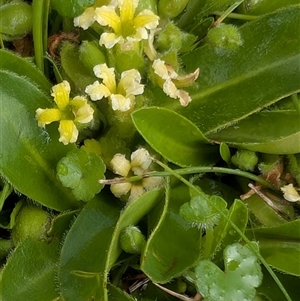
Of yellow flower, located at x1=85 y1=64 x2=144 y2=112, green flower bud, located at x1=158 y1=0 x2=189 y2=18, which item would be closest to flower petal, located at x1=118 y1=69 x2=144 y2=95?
yellow flower, located at x1=85 y1=64 x2=144 y2=112

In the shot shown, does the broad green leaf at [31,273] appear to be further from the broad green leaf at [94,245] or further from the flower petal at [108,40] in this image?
the flower petal at [108,40]

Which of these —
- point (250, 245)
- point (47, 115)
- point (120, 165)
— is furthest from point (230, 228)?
point (47, 115)

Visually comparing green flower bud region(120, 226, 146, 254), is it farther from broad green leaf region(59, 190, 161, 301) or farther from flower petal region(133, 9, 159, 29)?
flower petal region(133, 9, 159, 29)

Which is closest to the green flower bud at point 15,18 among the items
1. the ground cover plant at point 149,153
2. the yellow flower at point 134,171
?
the ground cover plant at point 149,153

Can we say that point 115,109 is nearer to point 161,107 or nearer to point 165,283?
point 161,107

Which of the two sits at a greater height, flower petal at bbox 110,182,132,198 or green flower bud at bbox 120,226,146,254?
flower petal at bbox 110,182,132,198

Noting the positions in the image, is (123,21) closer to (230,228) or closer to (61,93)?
(61,93)
